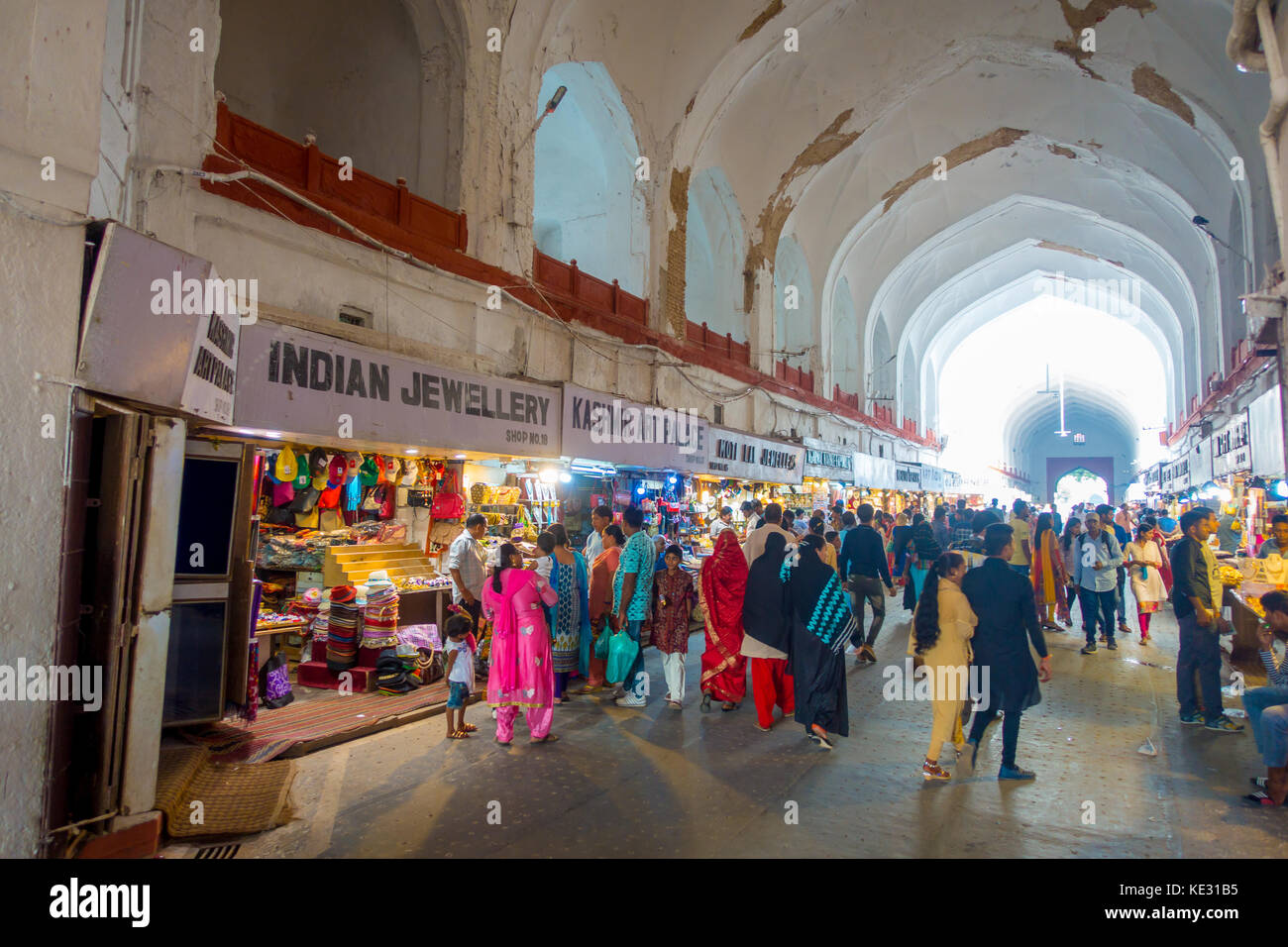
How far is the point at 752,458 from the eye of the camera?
12.7 m

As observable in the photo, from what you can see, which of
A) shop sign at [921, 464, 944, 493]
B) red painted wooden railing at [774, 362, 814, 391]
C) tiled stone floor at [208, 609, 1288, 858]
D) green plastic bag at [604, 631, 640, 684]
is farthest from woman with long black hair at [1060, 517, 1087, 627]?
shop sign at [921, 464, 944, 493]

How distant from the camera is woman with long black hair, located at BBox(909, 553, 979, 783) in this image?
4441 millimetres

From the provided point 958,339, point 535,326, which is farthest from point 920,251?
point 535,326

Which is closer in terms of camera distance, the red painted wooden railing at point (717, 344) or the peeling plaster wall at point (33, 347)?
the peeling plaster wall at point (33, 347)

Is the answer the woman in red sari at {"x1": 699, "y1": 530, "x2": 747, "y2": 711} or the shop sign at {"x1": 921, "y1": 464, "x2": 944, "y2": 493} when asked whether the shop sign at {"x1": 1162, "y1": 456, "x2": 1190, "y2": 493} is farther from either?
the woman in red sari at {"x1": 699, "y1": 530, "x2": 747, "y2": 711}

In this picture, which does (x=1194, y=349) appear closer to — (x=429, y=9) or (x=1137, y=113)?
(x=1137, y=113)

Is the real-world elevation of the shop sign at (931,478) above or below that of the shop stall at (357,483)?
above

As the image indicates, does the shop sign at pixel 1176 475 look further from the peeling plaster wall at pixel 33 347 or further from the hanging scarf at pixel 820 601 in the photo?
the peeling plaster wall at pixel 33 347

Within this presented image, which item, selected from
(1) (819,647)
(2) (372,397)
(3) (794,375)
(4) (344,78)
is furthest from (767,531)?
(3) (794,375)

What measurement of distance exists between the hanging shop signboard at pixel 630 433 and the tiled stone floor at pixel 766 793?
3.66 metres

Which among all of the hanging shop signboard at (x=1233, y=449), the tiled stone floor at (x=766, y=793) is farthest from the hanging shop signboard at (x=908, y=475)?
the tiled stone floor at (x=766, y=793)

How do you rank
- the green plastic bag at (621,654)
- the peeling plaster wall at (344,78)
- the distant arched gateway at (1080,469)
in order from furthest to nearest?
the distant arched gateway at (1080,469) < the peeling plaster wall at (344,78) < the green plastic bag at (621,654)

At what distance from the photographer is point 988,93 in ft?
48.8

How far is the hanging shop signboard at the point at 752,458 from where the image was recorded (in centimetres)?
1152
